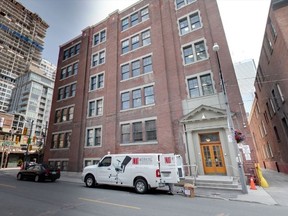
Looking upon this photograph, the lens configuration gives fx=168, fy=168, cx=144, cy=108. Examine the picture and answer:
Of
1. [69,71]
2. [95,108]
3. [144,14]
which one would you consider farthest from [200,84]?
[69,71]

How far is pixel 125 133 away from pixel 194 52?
38.1 ft

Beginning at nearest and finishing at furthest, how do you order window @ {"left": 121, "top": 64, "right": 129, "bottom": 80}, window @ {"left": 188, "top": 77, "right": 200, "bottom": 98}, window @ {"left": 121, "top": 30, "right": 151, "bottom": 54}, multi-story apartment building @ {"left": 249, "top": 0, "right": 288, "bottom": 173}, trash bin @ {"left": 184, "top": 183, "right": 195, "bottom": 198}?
trash bin @ {"left": 184, "top": 183, "right": 195, "bottom": 198} → multi-story apartment building @ {"left": 249, "top": 0, "right": 288, "bottom": 173} → window @ {"left": 188, "top": 77, "right": 200, "bottom": 98} → window @ {"left": 121, "top": 30, "right": 151, "bottom": 54} → window @ {"left": 121, "top": 64, "right": 129, "bottom": 80}

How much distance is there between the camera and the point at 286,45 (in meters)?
13.7

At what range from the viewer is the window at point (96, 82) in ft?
77.2

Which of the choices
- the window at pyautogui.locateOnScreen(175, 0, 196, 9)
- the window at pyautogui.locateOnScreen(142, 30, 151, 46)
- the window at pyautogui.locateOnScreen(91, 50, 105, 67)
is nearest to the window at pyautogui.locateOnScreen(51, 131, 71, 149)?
the window at pyautogui.locateOnScreen(91, 50, 105, 67)

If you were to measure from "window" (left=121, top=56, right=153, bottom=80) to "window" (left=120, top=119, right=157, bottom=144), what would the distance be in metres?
6.10

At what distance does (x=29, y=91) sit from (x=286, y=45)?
98.4 m

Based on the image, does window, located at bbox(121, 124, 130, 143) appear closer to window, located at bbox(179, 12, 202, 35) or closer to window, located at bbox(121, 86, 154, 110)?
window, located at bbox(121, 86, 154, 110)

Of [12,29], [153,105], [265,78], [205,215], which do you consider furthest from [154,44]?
[12,29]

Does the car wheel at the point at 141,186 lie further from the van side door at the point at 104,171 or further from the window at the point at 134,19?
the window at the point at 134,19

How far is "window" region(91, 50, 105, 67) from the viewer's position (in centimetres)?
2487

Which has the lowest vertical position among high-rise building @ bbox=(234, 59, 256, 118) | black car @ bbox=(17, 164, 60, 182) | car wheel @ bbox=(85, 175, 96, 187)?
car wheel @ bbox=(85, 175, 96, 187)

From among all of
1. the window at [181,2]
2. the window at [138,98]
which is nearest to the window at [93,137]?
the window at [138,98]

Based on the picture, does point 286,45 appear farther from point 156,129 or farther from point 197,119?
point 156,129
